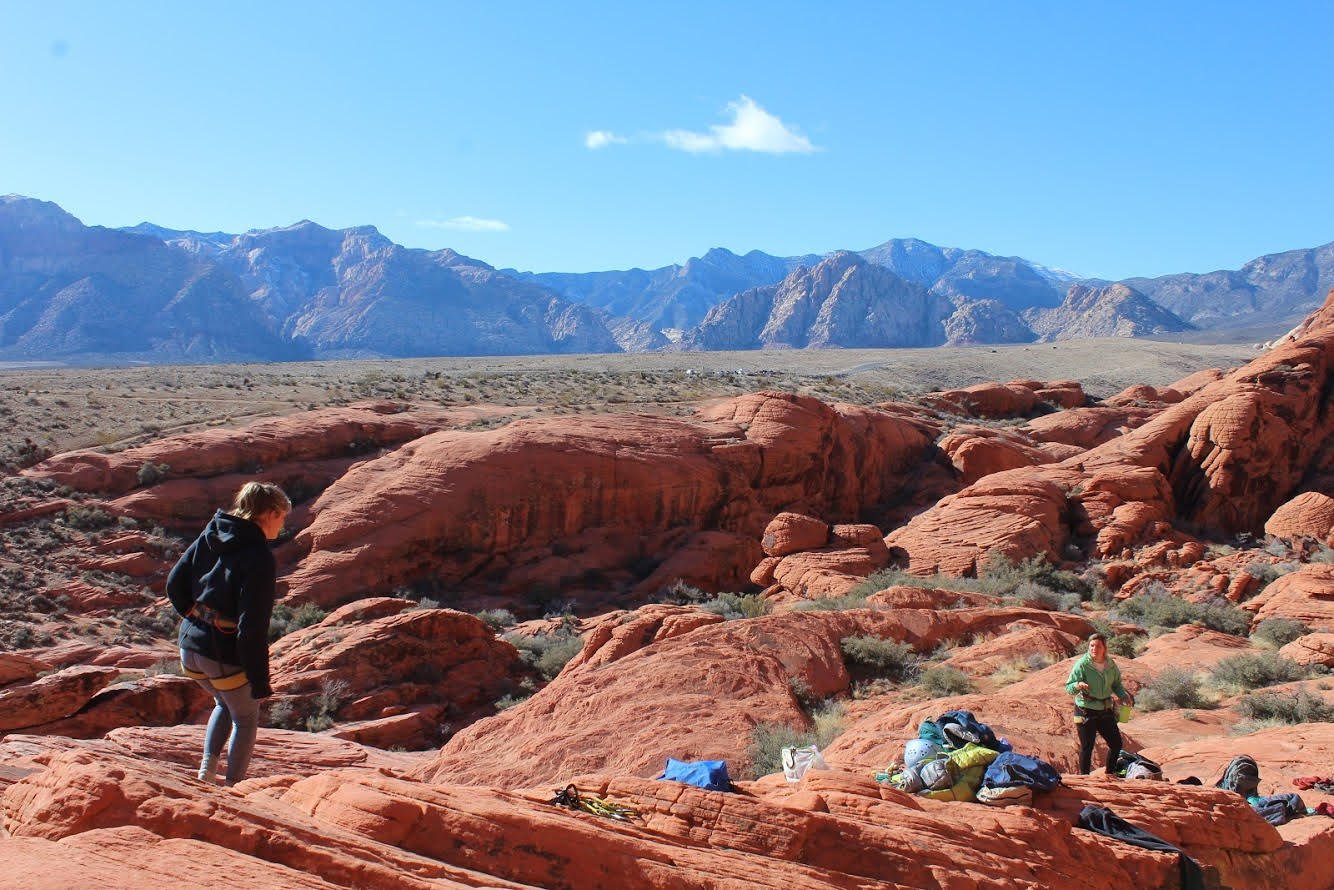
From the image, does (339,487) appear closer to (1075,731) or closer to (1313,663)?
(1075,731)

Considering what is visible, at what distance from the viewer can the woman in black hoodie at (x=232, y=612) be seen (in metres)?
4.41

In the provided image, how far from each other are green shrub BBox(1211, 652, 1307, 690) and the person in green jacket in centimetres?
467

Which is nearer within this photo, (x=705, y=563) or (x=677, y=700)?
(x=677, y=700)

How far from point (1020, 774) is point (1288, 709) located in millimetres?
6337

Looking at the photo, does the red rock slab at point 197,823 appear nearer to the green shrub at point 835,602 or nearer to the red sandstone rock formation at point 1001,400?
the green shrub at point 835,602

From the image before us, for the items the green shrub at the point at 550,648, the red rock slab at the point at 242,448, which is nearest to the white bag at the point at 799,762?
the green shrub at the point at 550,648

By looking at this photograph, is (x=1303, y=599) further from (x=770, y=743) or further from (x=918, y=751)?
(x=918, y=751)

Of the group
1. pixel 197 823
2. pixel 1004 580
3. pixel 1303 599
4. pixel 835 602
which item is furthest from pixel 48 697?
pixel 1303 599

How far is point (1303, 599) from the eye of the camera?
1384 centimetres

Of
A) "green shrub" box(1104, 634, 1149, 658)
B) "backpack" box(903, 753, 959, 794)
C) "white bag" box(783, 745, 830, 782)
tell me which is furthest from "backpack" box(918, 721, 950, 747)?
"green shrub" box(1104, 634, 1149, 658)

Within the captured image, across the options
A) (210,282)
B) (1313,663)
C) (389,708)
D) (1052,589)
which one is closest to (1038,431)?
(1052,589)

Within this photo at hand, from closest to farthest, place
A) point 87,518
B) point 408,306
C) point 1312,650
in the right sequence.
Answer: point 1312,650
point 87,518
point 408,306

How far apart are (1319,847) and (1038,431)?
2804 centimetres

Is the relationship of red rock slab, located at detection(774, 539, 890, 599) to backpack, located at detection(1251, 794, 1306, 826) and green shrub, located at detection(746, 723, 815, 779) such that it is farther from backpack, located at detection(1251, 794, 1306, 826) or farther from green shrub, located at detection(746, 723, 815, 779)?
backpack, located at detection(1251, 794, 1306, 826)
